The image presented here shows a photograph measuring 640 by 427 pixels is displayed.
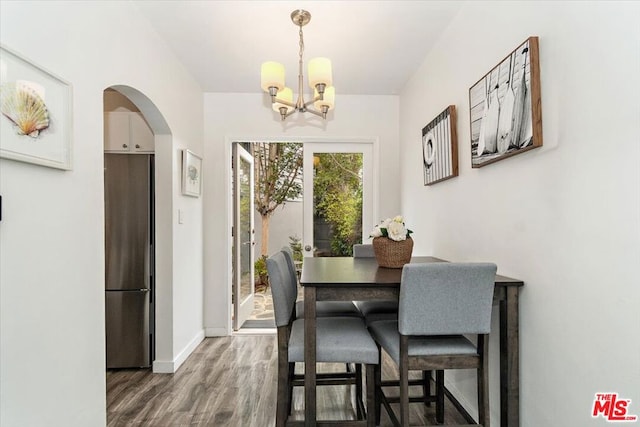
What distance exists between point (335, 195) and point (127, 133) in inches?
81.1

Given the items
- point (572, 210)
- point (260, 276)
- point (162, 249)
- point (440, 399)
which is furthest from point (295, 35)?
point (260, 276)

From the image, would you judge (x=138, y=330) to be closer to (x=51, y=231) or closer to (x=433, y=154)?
(x=51, y=231)

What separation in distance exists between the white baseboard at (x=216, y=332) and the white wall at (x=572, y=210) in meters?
2.60

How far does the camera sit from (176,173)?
112 inches

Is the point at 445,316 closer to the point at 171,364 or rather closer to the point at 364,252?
the point at 364,252

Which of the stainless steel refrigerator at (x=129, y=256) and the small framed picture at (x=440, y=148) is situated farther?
the stainless steel refrigerator at (x=129, y=256)

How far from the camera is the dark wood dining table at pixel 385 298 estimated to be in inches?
60.9

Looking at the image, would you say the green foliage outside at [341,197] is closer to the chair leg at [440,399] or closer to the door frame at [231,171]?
the door frame at [231,171]

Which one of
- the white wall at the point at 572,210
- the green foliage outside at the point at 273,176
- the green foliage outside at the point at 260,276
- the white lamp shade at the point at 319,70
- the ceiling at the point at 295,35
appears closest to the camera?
the white wall at the point at 572,210

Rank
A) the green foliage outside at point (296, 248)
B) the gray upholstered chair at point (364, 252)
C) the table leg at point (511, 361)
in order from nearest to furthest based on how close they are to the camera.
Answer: the table leg at point (511, 361), the gray upholstered chair at point (364, 252), the green foliage outside at point (296, 248)

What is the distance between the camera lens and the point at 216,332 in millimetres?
3539

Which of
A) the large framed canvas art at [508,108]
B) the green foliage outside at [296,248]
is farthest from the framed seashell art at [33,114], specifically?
the green foliage outside at [296,248]

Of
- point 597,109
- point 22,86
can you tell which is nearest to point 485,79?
point 597,109
